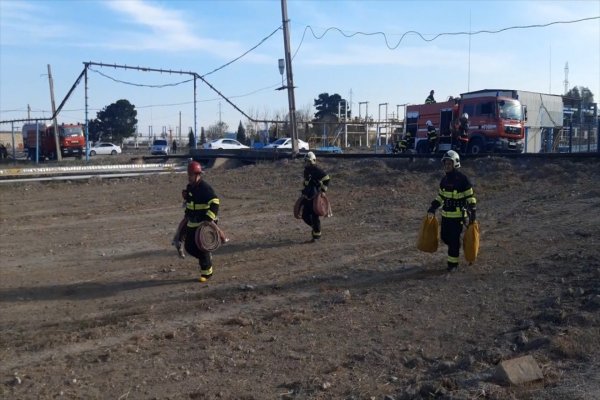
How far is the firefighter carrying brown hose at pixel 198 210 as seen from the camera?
402 inches

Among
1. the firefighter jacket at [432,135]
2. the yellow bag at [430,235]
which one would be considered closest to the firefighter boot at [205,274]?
the yellow bag at [430,235]

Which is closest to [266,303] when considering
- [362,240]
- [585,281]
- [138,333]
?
[138,333]

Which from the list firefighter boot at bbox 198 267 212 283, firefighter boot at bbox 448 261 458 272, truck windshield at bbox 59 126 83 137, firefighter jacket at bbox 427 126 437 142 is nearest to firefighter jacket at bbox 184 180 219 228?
firefighter boot at bbox 198 267 212 283

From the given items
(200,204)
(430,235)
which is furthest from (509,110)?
(200,204)

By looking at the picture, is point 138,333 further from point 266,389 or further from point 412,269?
point 412,269

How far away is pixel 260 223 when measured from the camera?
17250mm

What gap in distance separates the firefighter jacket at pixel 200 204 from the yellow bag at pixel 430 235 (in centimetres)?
322

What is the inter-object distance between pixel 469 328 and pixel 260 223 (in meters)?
10.2

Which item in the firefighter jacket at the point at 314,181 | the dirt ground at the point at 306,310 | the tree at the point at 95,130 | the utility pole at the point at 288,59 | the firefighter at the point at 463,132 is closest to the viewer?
the dirt ground at the point at 306,310

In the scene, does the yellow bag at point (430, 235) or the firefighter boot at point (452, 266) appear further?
the yellow bag at point (430, 235)

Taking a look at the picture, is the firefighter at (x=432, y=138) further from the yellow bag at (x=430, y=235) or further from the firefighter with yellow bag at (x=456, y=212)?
the firefighter with yellow bag at (x=456, y=212)

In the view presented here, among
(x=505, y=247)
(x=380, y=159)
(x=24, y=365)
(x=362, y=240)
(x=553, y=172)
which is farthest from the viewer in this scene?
(x=380, y=159)

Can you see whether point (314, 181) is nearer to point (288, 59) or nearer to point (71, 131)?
point (288, 59)

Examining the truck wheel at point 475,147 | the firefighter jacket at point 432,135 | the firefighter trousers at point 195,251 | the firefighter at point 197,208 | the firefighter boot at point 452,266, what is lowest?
the firefighter boot at point 452,266
